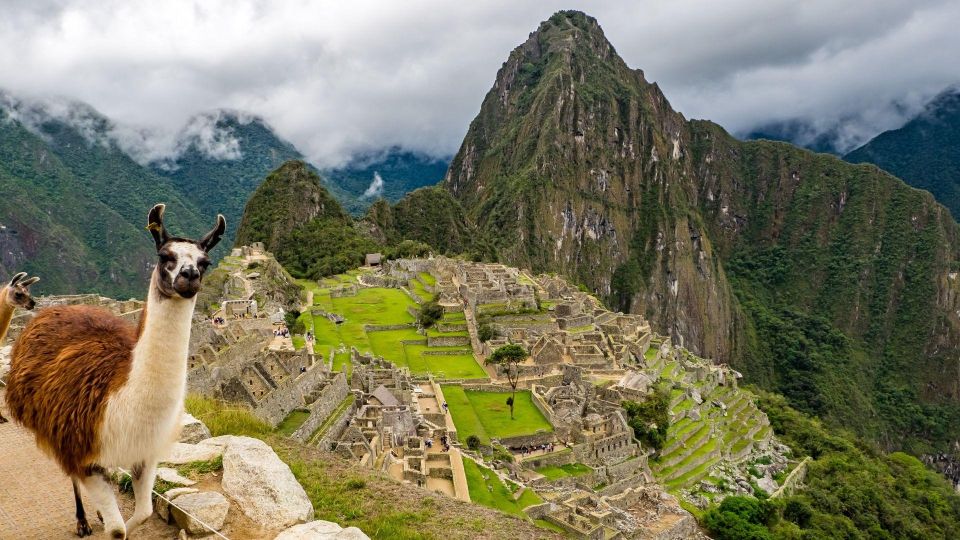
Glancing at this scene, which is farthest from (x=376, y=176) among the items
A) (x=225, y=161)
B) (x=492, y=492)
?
(x=492, y=492)

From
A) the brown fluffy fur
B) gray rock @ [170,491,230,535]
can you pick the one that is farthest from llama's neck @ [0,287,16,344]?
gray rock @ [170,491,230,535]

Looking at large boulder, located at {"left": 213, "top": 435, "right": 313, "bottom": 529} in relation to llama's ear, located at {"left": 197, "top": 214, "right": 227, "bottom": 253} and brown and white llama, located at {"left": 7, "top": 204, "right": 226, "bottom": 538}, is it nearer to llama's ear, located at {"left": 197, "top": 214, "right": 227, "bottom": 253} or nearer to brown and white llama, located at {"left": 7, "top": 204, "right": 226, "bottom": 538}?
brown and white llama, located at {"left": 7, "top": 204, "right": 226, "bottom": 538}

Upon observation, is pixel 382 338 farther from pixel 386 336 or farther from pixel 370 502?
pixel 370 502

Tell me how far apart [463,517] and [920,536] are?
35.4 meters

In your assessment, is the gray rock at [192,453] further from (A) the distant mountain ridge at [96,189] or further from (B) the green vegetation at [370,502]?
(A) the distant mountain ridge at [96,189]

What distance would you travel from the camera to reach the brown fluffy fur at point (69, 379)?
3.44 meters

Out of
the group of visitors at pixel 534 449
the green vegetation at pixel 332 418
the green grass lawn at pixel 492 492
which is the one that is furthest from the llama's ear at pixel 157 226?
the group of visitors at pixel 534 449

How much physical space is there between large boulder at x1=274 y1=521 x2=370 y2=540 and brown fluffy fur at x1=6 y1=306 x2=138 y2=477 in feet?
4.62

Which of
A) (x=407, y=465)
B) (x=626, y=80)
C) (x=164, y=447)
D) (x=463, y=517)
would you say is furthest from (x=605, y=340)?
(x=626, y=80)

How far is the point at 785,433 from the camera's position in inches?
1607

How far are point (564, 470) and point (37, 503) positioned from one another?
18.6m

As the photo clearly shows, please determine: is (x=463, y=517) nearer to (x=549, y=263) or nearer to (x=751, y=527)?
(x=751, y=527)

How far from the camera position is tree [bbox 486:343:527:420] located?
26.6 metres

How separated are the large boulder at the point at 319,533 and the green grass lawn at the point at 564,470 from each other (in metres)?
16.7
